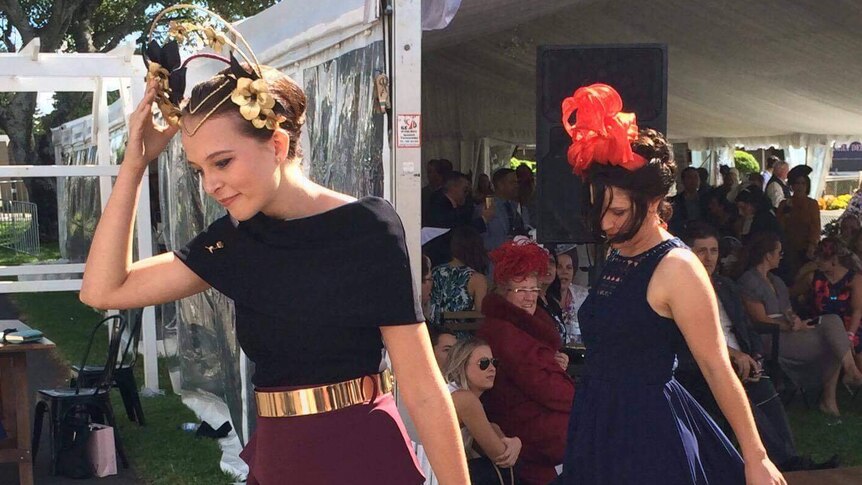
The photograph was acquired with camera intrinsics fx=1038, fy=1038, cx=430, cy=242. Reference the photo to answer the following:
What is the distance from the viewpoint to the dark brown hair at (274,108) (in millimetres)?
1791

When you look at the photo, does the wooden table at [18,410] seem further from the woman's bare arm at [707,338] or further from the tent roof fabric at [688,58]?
the woman's bare arm at [707,338]

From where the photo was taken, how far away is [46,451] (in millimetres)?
6785

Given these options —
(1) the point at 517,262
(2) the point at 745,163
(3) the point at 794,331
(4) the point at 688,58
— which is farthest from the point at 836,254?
(2) the point at 745,163

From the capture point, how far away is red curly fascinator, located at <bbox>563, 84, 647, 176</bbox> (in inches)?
117

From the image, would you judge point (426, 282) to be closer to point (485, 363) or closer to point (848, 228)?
point (485, 363)

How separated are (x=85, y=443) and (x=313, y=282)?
479 cm

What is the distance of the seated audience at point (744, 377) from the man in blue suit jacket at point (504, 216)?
2.99 metres

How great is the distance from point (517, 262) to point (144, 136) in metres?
3.05

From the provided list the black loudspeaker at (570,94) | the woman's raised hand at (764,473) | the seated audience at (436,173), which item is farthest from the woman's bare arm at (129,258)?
the seated audience at (436,173)

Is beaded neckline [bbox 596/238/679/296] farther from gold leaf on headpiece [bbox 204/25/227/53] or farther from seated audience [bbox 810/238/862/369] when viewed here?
seated audience [bbox 810/238/862/369]

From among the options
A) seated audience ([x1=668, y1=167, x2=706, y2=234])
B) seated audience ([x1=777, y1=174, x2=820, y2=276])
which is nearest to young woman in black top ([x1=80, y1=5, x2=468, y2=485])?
seated audience ([x1=777, y1=174, x2=820, y2=276])

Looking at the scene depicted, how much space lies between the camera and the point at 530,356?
445 cm

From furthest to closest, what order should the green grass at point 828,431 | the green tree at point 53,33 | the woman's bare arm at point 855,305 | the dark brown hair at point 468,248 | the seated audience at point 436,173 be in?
the green tree at point 53,33 → the seated audience at point 436,173 → the woman's bare arm at point 855,305 → the dark brown hair at point 468,248 → the green grass at point 828,431

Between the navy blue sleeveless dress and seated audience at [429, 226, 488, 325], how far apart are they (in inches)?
132
